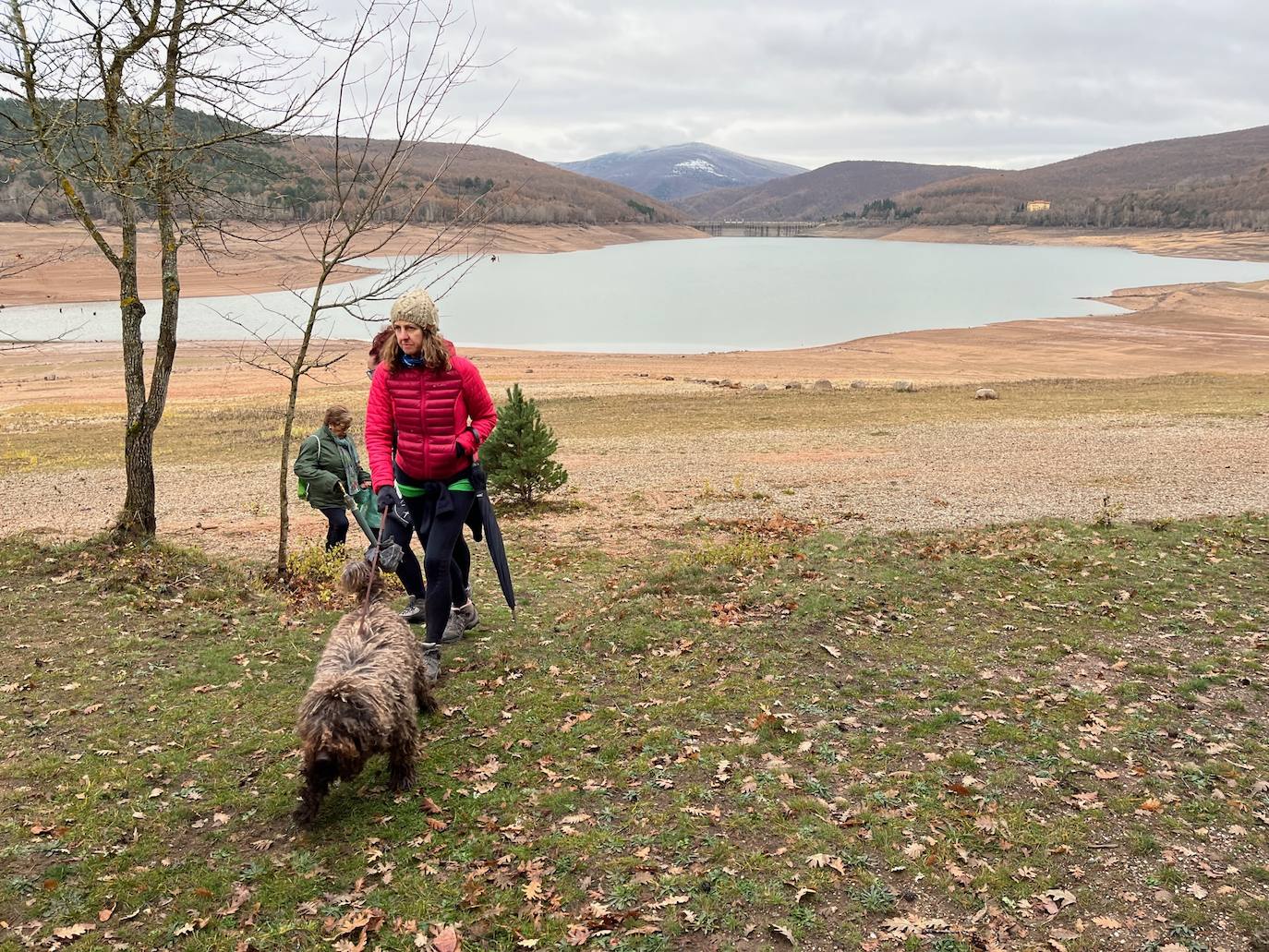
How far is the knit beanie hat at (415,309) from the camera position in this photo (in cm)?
614

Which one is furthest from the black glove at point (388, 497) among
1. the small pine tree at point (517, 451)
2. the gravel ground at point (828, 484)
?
the small pine tree at point (517, 451)

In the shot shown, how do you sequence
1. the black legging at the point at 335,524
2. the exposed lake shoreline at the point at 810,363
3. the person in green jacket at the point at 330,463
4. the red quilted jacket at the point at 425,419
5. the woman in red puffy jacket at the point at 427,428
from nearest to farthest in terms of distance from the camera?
the woman in red puffy jacket at the point at 427,428 < the red quilted jacket at the point at 425,419 < the person in green jacket at the point at 330,463 < the black legging at the point at 335,524 < the exposed lake shoreline at the point at 810,363

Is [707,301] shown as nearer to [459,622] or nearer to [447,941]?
[459,622]

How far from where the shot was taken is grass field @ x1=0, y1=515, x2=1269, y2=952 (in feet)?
14.1

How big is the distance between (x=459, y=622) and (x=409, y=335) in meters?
2.96

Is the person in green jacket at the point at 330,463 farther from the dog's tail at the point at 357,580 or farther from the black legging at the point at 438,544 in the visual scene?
the dog's tail at the point at 357,580

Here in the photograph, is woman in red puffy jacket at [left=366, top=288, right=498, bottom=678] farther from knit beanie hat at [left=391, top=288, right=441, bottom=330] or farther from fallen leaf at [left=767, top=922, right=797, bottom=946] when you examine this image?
fallen leaf at [left=767, top=922, right=797, bottom=946]

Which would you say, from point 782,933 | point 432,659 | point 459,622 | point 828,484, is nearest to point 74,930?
point 432,659

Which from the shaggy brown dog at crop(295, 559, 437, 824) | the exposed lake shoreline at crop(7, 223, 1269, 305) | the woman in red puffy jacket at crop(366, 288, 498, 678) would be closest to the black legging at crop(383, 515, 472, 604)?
the woman in red puffy jacket at crop(366, 288, 498, 678)

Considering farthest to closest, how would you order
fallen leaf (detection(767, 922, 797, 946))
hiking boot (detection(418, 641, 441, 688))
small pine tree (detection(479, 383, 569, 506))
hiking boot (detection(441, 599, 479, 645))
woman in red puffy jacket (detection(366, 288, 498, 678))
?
1. small pine tree (detection(479, 383, 569, 506))
2. hiking boot (detection(441, 599, 479, 645))
3. hiking boot (detection(418, 641, 441, 688))
4. woman in red puffy jacket (detection(366, 288, 498, 678))
5. fallen leaf (detection(767, 922, 797, 946))

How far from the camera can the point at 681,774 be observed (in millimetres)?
5594

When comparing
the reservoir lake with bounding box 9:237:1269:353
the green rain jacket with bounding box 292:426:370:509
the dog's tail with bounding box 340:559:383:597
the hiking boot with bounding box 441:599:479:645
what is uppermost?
the reservoir lake with bounding box 9:237:1269:353

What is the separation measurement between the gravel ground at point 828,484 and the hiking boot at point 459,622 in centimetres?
472

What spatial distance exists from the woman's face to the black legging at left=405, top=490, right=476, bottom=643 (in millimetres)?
1169
